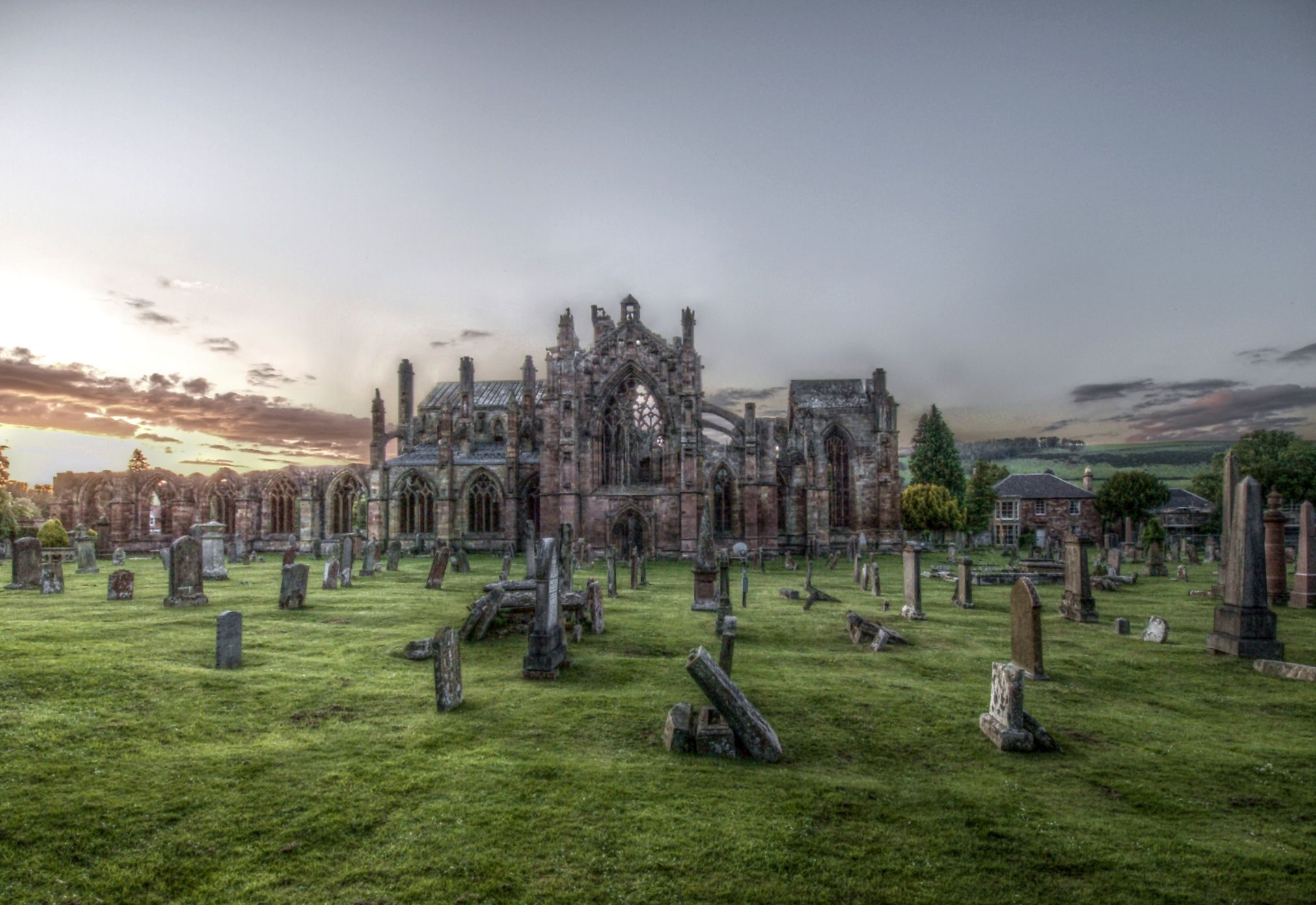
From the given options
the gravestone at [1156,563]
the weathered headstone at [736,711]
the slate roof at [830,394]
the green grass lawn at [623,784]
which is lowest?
the gravestone at [1156,563]

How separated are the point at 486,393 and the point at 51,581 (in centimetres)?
3384

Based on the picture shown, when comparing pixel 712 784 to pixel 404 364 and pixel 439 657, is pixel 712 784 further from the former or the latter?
pixel 404 364

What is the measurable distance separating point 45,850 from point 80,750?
199cm

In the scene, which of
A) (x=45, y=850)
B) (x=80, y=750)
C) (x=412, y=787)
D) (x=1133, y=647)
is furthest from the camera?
(x=1133, y=647)

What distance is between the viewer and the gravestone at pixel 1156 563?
24625mm

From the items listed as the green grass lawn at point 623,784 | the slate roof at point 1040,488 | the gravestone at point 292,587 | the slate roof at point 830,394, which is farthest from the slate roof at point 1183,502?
the gravestone at point 292,587

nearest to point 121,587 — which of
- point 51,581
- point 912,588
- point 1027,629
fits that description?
point 51,581

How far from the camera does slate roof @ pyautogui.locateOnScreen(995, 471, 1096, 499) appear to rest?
53.0m

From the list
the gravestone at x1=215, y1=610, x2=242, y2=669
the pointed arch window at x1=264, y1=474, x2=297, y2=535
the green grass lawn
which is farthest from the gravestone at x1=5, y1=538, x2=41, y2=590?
the pointed arch window at x1=264, y1=474, x2=297, y2=535

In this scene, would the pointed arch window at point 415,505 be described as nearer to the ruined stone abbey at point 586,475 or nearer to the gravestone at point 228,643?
the ruined stone abbey at point 586,475

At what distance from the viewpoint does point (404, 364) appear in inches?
1882

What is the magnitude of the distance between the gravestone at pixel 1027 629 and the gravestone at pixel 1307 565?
12.0 meters

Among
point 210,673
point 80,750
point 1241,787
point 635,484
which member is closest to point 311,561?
point 635,484

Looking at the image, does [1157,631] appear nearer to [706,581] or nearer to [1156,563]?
[706,581]
